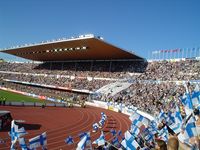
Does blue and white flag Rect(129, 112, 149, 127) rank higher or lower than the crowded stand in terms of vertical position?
lower

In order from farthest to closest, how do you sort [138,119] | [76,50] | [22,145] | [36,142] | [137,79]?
[76,50] → [137,79] → [138,119] → [36,142] → [22,145]

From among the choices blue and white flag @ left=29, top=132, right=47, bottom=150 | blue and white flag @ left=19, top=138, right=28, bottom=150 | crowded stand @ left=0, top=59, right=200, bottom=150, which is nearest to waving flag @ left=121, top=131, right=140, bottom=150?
blue and white flag @ left=29, top=132, right=47, bottom=150

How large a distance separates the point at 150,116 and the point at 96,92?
23.3 m

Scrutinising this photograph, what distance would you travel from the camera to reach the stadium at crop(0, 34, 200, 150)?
2400 cm

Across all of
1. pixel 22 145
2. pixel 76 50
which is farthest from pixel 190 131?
pixel 76 50

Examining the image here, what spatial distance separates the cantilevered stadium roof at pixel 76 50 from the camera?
50438 millimetres

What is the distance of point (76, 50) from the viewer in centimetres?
5850

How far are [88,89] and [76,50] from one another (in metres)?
8.79

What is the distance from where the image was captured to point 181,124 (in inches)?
307

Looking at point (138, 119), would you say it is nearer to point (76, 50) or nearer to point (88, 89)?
point (88, 89)

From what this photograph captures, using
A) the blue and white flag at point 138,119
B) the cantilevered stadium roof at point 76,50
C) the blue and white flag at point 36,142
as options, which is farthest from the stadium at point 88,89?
the blue and white flag at point 36,142

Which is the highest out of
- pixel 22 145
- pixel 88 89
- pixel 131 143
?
pixel 88 89

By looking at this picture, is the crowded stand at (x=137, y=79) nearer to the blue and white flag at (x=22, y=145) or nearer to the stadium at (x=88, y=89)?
the stadium at (x=88, y=89)

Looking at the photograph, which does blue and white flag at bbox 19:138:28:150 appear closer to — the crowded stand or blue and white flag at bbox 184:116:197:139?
blue and white flag at bbox 184:116:197:139
